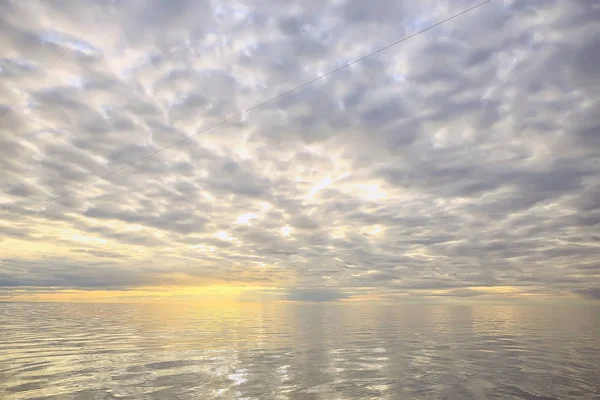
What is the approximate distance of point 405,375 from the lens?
829 inches

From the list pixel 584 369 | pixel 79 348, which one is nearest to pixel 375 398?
pixel 584 369

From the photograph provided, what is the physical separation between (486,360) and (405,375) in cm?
969

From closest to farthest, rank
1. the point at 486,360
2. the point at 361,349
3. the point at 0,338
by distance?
the point at 486,360
the point at 361,349
the point at 0,338

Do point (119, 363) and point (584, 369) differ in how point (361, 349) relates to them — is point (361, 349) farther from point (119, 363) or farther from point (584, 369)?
point (119, 363)

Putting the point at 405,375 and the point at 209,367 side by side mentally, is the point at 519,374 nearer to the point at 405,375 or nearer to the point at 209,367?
the point at 405,375

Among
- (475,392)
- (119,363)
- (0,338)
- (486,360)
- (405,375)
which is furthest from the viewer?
(0,338)

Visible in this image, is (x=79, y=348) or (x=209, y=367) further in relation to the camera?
(x=79, y=348)

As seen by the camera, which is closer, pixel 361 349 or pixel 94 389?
pixel 94 389

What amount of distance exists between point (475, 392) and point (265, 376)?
34.8 ft

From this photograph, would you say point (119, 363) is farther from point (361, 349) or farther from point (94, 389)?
point (361, 349)

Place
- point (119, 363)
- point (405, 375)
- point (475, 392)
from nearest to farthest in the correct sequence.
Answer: point (475, 392) < point (405, 375) < point (119, 363)

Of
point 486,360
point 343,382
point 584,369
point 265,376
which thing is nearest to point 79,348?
point 265,376

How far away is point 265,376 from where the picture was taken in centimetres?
1995

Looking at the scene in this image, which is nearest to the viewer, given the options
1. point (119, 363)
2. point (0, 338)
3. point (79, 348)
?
point (119, 363)
